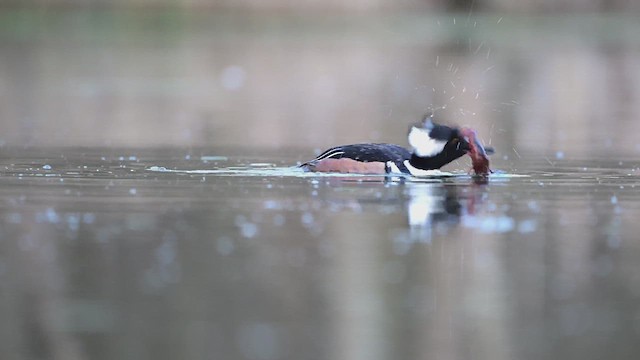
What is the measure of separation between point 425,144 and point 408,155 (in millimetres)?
181

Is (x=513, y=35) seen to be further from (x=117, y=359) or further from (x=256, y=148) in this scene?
(x=117, y=359)

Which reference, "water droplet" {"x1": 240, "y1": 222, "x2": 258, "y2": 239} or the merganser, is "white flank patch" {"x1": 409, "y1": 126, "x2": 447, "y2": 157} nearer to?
the merganser

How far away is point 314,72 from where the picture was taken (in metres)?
32.8

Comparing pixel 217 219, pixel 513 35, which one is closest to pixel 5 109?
pixel 217 219

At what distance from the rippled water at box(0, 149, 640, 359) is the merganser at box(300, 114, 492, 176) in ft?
0.77

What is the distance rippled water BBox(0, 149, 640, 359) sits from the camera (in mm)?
6703

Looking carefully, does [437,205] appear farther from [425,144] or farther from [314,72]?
[314,72]

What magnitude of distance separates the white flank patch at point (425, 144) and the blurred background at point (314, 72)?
2658 mm

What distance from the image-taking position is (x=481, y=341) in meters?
6.68

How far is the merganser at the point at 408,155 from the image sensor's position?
1280cm

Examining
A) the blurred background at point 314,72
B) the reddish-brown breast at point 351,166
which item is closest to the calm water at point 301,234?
the blurred background at point 314,72

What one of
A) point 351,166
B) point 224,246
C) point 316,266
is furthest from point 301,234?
point 351,166

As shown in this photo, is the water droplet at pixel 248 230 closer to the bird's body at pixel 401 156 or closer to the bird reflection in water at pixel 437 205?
the bird reflection in water at pixel 437 205

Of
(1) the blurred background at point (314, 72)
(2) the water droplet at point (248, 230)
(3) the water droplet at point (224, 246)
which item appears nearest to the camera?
(3) the water droplet at point (224, 246)
